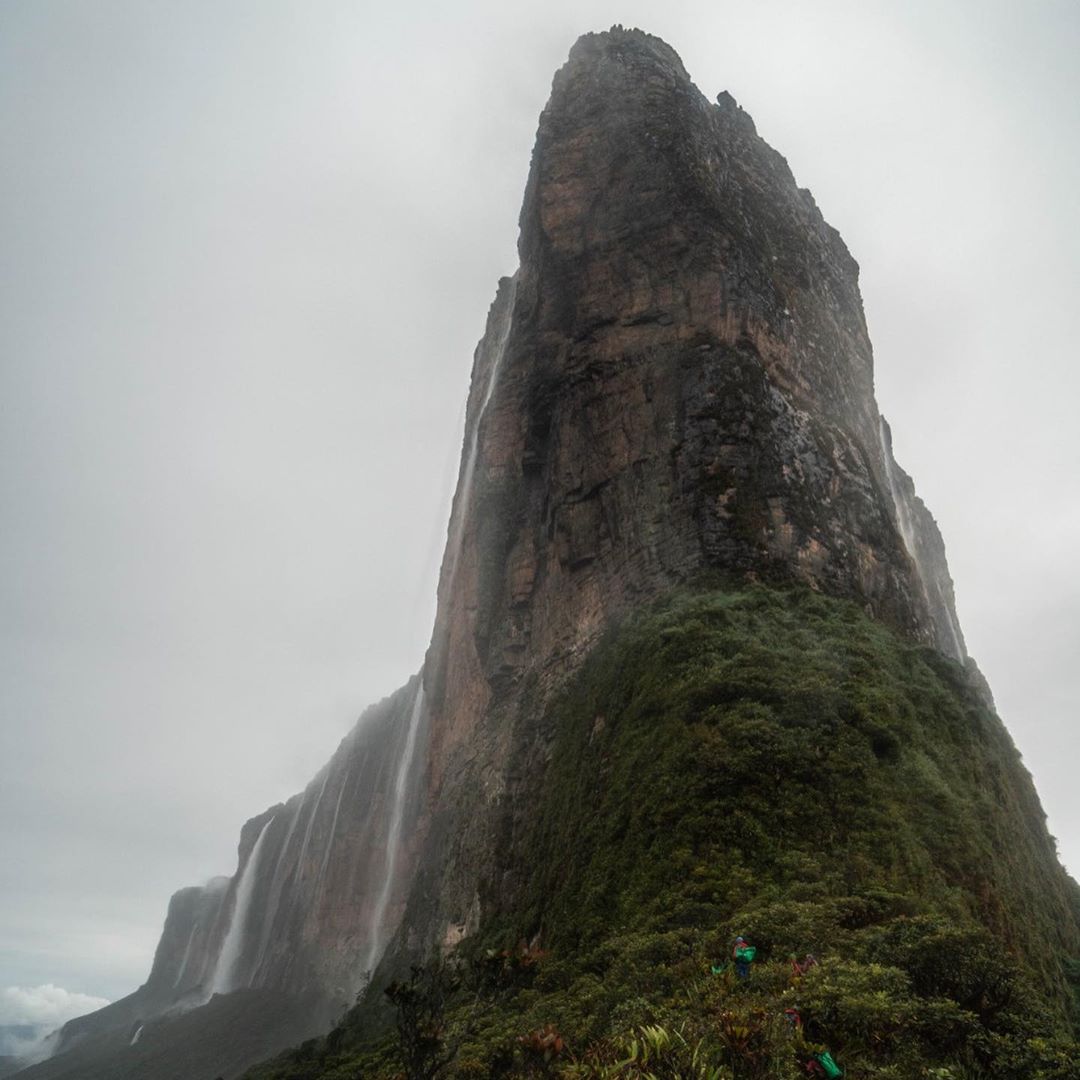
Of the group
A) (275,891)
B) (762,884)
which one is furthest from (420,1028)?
(275,891)

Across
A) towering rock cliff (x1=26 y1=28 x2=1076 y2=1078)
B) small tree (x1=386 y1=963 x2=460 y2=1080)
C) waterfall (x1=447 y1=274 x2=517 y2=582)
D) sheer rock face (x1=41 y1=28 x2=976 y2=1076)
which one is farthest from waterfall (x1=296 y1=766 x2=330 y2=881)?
small tree (x1=386 y1=963 x2=460 y2=1080)

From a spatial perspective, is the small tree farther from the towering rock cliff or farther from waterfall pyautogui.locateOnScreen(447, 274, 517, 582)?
waterfall pyautogui.locateOnScreen(447, 274, 517, 582)

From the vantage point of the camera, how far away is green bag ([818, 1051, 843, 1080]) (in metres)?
5.41

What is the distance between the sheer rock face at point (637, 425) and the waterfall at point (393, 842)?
922cm

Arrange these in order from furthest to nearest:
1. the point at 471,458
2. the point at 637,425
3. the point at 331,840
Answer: the point at 331,840
the point at 471,458
the point at 637,425

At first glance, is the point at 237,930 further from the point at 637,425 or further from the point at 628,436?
the point at 637,425

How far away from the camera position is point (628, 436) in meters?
22.2

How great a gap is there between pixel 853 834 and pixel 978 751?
6439 millimetres

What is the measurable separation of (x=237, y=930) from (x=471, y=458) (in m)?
53.2

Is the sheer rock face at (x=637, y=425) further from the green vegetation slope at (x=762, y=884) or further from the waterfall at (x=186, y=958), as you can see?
the waterfall at (x=186, y=958)

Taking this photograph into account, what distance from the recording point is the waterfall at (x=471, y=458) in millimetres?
32469

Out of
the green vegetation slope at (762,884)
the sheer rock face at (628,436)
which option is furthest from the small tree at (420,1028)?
the sheer rock face at (628,436)

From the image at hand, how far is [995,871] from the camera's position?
1230 cm

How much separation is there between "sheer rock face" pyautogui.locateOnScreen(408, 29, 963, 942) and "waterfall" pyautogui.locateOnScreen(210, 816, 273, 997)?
44.6 meters
